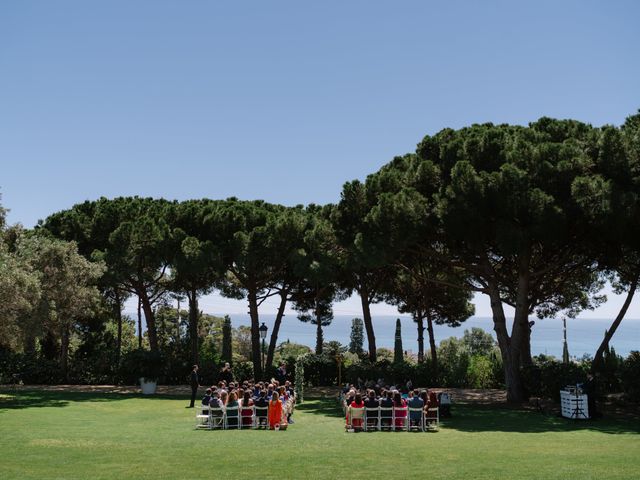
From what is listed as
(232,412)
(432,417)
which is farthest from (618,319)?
(232,412)

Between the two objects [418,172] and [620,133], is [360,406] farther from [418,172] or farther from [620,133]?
[620,133]

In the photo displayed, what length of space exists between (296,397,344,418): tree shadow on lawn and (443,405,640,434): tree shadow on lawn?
143 inches

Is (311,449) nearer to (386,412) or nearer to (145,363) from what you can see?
(386,412)

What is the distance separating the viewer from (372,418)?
612 inches

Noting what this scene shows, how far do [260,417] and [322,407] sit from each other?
17.4 feet

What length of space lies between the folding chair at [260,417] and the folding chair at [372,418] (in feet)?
8.35

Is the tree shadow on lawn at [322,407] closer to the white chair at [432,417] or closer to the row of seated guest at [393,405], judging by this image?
the row of seated guest at [393,405]

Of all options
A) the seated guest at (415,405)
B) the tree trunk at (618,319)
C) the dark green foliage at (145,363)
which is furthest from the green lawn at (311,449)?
the dark green foliage at (145,363)

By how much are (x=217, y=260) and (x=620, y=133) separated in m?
16.9

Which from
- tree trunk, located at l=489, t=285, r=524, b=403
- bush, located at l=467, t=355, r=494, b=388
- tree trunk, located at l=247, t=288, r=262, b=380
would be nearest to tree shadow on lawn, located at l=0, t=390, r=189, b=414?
tree trunk, located at l=247, t=288, r=262, b=380

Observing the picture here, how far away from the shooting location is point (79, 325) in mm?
37594

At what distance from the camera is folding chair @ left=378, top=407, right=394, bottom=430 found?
15.4 metres

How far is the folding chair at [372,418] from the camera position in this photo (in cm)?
1524

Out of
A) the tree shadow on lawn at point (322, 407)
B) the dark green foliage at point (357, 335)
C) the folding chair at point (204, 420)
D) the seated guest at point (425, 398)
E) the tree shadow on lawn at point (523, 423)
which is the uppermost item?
the dark green foliage at point (357, 335)
